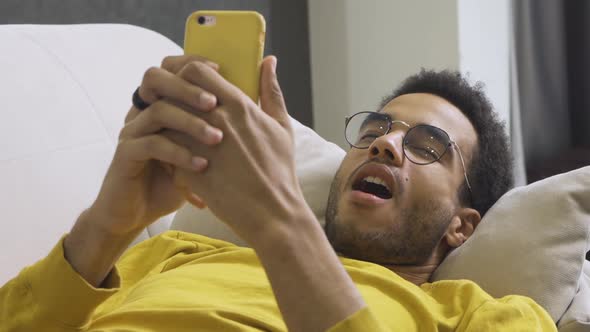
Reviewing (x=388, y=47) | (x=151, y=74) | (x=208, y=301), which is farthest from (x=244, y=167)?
(x=388, y=47)

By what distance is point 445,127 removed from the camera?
1.63m

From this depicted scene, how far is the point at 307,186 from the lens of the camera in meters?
1.71

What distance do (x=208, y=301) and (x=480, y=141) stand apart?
74 cm

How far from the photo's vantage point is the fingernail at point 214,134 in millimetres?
881

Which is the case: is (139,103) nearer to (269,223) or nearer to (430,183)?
(269,223)

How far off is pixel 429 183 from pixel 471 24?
4.72 feet

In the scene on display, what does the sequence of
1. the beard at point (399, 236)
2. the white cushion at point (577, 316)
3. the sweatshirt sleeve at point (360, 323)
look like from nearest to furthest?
→ the sweatshirt sleeve at point (360, 323) → the white cushion at point (577, 316) → the beard at point (399, 236)

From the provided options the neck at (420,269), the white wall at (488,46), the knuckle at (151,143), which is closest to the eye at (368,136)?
the neck at (420,269)

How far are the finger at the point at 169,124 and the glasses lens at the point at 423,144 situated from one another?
710 mm

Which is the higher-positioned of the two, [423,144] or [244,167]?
[244,167]

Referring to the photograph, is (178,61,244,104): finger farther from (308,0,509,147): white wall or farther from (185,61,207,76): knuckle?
(308,0,509,147): white wall

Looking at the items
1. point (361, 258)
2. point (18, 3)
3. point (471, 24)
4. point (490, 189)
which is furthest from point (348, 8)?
point (361, 258)

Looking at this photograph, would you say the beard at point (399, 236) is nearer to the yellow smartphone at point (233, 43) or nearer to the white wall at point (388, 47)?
the yellow smartphone at point (233, 43)

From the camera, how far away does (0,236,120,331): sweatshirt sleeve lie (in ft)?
3.64
